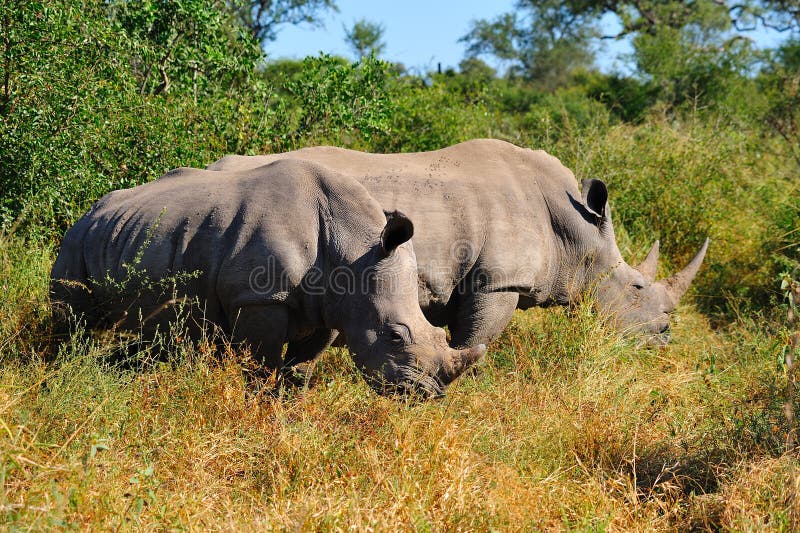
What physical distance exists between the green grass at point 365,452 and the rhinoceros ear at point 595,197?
5.09ft

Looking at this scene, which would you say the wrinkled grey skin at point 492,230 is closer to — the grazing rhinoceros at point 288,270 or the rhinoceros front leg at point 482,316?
the rhinoceros front leg at point 482,316

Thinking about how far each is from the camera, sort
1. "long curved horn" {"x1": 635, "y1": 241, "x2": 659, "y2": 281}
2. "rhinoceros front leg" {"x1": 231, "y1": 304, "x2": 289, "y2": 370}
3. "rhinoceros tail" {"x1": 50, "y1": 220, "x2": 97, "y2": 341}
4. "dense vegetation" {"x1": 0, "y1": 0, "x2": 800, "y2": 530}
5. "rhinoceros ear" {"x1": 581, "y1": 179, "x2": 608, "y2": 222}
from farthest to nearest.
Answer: "long curved horn" {"x1": 635, "y1": 241, "x2": 659, "y2": 281} → "rhinoceros ear" {"x1": 581, "y1": 179, "x2": 608, "y2": 222} → "rhinoceros tail" {"x1": 50, "y1": 220, "x2": 97, "y2": 341} → "rhinoceros front leg" {"x1": 231, "y1": 304, "x2": 289, "y2": 370} → "dense vegetation" {"x1": 0, "y1": 0, "x2": 800, "y2": 530}

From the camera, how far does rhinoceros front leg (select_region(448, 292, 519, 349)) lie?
6500mm

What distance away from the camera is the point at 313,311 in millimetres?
5746

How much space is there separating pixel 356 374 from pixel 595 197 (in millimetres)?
2499

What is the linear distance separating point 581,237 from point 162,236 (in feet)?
10.6

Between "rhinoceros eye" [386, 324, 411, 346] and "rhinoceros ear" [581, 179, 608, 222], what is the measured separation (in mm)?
2329

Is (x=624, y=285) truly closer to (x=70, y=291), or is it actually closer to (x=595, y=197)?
(x=595, y=197)

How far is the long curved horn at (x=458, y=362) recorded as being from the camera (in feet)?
18.4

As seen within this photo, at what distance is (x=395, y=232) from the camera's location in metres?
5.61

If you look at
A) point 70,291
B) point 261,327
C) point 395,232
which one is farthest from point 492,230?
point 70,291

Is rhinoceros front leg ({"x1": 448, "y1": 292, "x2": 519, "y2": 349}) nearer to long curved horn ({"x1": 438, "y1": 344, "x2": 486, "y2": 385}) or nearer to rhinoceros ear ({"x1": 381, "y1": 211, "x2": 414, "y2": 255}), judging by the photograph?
long curved horn ({"x1": 438, "y1": 344, "x2": 486, "y2": 385})

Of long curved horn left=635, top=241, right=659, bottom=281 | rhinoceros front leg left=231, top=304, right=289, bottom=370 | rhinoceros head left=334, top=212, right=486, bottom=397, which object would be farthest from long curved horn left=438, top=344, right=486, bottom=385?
long curved horn left=635, top=241, right=659, bottom=281

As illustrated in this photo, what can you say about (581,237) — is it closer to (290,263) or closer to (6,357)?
(290,263)
